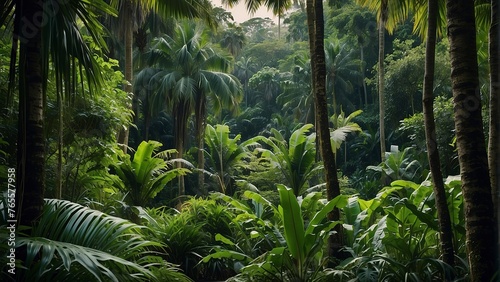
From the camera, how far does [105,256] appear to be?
446 centimetres

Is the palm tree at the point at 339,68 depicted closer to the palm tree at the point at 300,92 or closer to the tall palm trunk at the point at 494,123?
the palm tree at the point at 300,92

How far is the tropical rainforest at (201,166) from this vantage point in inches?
205

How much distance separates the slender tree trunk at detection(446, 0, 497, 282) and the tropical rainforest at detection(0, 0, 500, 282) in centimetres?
1

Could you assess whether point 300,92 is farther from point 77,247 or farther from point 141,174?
point 77,247

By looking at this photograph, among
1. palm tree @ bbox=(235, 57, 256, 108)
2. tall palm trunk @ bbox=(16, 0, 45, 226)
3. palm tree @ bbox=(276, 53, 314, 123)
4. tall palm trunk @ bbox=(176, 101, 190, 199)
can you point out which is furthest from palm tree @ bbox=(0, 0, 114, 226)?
palm tree @ bbox=(235, 57, 256, 108)

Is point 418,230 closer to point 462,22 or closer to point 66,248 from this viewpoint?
point 462,22

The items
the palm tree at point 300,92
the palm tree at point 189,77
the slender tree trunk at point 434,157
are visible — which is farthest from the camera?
the palm tree at point 300,92

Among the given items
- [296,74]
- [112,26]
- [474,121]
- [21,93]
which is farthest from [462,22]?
[296,74]

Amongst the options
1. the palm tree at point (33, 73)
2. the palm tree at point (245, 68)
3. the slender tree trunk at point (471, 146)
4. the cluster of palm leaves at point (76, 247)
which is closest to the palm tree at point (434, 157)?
the slender tree trunk at point (471, 146)

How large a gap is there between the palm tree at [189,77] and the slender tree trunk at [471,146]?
2038 centimetres

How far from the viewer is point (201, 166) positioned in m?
27.0

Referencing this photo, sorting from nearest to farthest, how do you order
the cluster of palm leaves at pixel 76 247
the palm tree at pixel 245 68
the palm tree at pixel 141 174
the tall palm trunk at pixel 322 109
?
the cluster of palm leaves at pixel 76 247 → the tall palm trunk at pixel 322 109 → the palm tree at pixel 141 174 → the palm tree at pixel 245 68

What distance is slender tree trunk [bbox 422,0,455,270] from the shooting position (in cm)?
713

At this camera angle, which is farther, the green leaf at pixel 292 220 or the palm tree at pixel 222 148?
the palm tree at pixel 222 148
